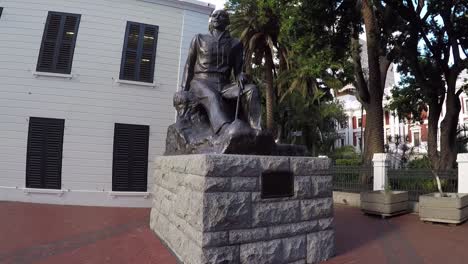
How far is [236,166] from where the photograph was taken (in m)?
4.51

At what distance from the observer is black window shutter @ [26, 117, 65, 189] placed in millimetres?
11008

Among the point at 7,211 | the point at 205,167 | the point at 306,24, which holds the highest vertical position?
the point at 306,24

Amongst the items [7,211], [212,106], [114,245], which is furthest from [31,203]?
[212,106]

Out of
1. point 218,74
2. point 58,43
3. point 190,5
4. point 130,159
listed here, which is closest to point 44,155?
point 130,159

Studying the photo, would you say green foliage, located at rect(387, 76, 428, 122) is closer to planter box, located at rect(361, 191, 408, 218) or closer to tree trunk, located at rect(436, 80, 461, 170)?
tree trunk, located at rect(436, 80, 461, 170)

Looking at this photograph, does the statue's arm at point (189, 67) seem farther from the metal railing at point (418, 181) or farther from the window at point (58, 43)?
the metal railing at point (418, 181)

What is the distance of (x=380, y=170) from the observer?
11.4 meters

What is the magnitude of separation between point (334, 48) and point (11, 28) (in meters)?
11.4

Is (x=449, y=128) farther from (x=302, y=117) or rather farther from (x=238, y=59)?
(x=302, y=117)

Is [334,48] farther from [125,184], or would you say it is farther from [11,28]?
[11,28]

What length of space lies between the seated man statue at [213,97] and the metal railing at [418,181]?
695cm

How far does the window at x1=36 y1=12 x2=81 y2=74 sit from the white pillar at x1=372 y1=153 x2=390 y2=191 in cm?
980

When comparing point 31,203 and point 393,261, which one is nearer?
point 393,261

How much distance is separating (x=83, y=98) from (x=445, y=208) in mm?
10125
